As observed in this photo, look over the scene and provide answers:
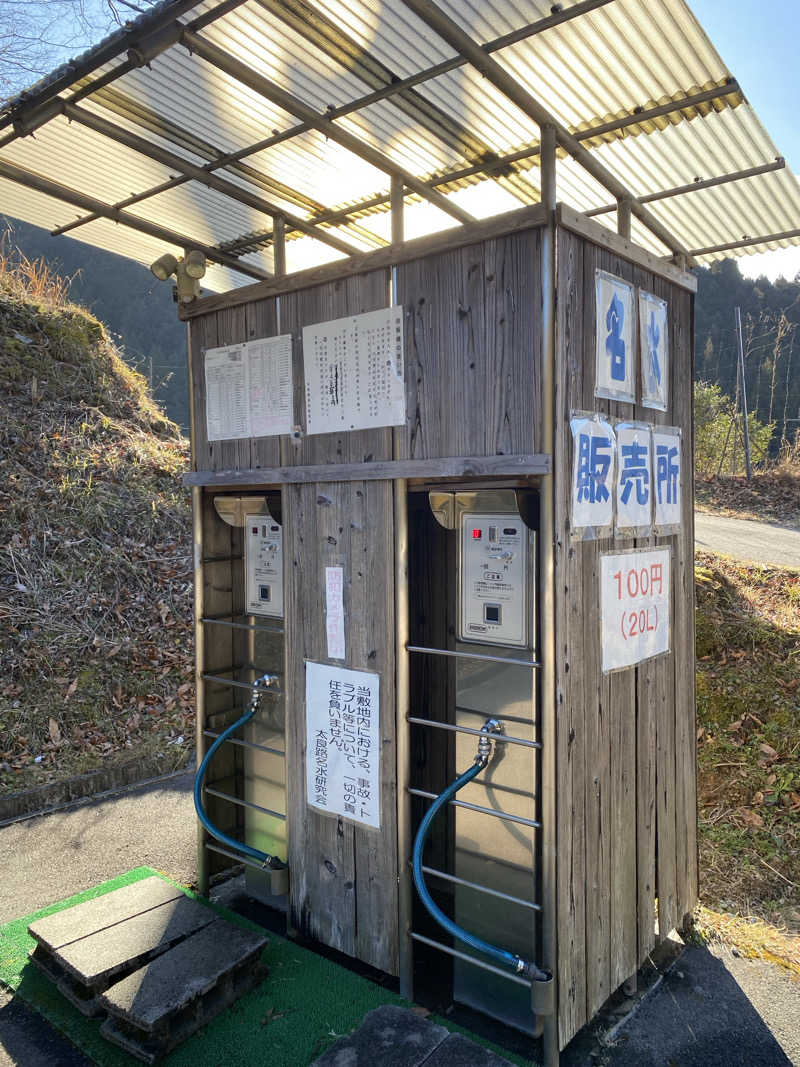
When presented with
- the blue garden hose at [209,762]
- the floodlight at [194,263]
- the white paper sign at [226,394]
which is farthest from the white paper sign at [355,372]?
the blue garden hose at [209,762]

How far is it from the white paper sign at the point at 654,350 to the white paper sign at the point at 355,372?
997 mm

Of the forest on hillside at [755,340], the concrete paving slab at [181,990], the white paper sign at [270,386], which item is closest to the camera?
the concrete paving slab at [181,990]

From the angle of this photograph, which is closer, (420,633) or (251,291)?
(251,291)

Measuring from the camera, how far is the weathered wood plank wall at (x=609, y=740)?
101 inches

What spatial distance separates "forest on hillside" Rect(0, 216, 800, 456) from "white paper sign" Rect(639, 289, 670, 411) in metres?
22.4

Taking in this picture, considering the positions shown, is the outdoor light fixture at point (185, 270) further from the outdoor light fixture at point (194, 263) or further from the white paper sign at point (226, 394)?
the white paper sign at point (226, 394)

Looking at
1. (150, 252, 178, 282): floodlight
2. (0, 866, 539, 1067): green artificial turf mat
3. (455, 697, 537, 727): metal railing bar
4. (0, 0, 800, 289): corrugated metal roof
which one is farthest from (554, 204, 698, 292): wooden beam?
(0, 866, 539, 1067): green artificial turf mat

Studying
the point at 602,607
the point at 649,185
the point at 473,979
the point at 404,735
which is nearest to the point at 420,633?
the point at 404,735

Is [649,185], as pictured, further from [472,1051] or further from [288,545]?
[472,1051]

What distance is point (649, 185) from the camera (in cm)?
354

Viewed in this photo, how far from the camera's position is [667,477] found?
3.21m

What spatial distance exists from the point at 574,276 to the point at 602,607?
1208 mm

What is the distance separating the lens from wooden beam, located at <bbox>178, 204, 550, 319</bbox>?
2557 mm

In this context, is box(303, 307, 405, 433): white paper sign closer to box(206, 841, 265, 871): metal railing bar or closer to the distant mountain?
box(206, 841, 265, 871): metal railing bar
